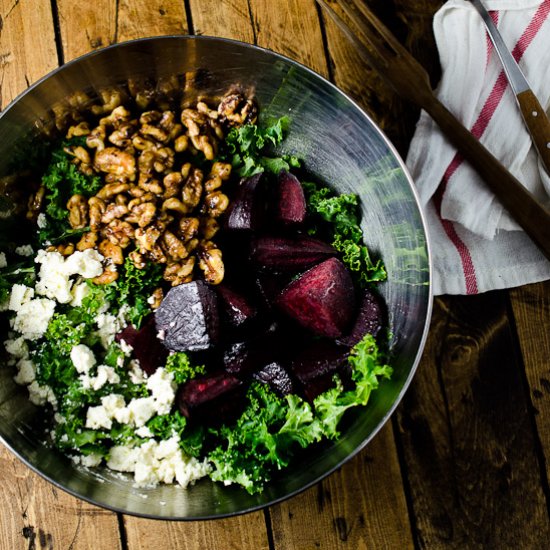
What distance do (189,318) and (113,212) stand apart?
1.09ft

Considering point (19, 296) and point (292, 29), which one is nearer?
point (19, 296)

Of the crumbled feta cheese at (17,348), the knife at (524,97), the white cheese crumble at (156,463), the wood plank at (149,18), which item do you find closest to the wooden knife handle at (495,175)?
the knife at (524,97)

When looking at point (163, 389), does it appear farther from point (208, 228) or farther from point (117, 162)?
point (117, 162)

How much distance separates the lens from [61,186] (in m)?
1.61

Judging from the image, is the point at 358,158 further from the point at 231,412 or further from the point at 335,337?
the point at 231,412

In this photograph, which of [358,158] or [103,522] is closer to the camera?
[358,158]

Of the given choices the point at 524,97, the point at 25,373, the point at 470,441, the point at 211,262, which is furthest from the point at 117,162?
the point at 470,441

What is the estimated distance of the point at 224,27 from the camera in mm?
1811

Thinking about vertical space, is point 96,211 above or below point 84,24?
below

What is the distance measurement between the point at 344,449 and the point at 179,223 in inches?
26.5

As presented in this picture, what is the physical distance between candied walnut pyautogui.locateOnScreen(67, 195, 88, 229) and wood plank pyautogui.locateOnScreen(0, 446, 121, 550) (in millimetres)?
650

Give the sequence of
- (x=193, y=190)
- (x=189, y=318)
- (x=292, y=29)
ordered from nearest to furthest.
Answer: (x=189, y=318), (x=193, y=190), (x=292, y=29)

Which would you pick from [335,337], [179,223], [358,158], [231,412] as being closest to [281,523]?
[231,412]

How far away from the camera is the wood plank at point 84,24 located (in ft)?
5.81
